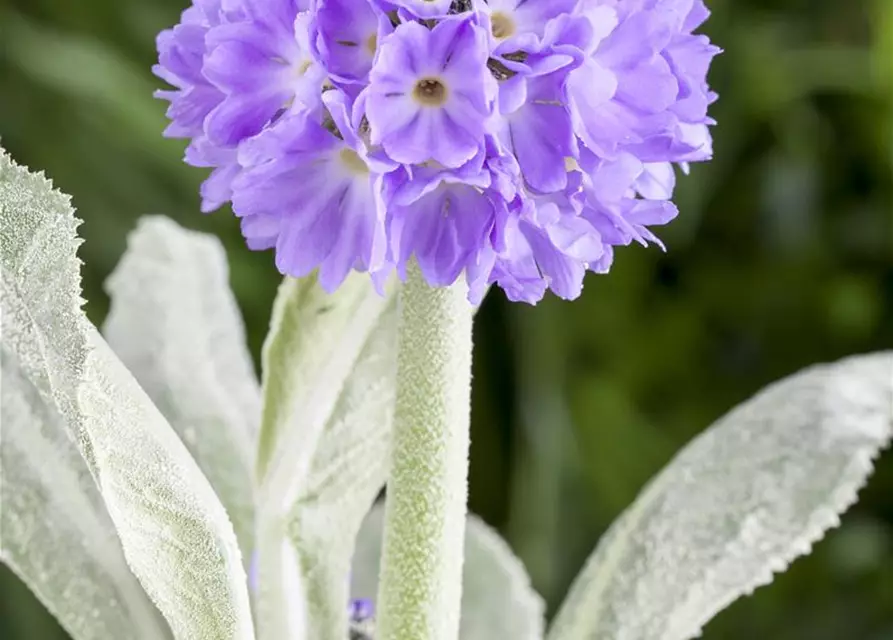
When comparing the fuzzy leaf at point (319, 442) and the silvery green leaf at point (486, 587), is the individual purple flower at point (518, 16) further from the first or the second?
the silvery green leaf at point (486, 587)

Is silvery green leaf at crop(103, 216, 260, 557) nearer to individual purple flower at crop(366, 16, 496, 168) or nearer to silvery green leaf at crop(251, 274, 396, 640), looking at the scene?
silvery green leaf at crop(251, 274, 396, 640)

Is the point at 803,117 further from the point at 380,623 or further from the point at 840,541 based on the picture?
the point at 380,623

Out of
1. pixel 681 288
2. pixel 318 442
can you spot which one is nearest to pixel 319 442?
pixel 318 442

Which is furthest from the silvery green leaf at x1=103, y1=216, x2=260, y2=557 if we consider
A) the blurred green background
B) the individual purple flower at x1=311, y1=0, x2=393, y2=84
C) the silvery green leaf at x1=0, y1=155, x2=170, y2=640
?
the blurred green background

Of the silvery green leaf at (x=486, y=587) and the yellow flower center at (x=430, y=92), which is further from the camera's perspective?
the silvery green leaf at (x=486, y=587)

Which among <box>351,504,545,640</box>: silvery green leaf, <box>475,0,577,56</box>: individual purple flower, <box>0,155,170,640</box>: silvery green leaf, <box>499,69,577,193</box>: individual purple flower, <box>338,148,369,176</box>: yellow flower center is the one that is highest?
<box>475,0,577,56</box>: individual purple flower

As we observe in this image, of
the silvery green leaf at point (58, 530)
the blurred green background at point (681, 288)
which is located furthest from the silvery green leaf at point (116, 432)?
the blurred green background at point (681, 288)

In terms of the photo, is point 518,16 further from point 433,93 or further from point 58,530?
point 58,530
